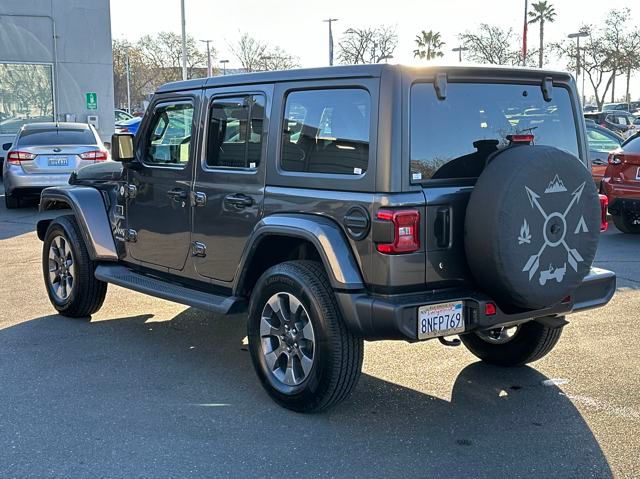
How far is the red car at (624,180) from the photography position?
9.66 m

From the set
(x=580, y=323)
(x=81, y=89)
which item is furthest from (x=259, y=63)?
(x=580, y=323)

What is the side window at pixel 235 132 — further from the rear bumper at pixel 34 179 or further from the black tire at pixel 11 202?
the black tire at pixel 11 202

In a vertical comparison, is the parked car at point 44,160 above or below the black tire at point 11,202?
above

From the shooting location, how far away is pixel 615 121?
1106 inches

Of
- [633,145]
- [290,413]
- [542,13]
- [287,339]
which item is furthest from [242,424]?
[542,13]

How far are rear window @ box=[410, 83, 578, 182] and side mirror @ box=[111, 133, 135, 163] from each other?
2.59 meters

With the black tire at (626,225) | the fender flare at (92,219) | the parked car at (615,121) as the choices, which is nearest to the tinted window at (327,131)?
the fender flare at (92,219)

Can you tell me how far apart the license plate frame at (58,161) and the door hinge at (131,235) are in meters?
7.75

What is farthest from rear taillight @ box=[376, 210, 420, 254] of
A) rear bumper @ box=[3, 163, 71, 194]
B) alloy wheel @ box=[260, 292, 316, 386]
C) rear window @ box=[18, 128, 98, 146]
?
rear window @ box=[18, 128, 98, 146]

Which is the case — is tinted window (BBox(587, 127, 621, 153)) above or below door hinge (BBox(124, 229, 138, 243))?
above

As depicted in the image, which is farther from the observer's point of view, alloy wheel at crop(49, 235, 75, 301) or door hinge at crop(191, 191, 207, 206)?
alloy wheel at crop(49, 235, 75, 301)

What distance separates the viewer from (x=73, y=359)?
17.2 ft

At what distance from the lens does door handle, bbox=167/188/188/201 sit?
513cm

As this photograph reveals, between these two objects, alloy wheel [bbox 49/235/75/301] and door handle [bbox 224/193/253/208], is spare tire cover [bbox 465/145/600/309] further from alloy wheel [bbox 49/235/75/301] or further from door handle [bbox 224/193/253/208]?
alloy wheel [bbox 49/235/75/301]
